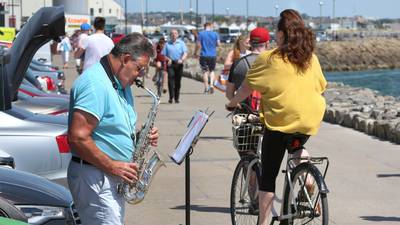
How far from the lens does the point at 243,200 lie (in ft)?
25.1

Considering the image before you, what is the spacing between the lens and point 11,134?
775cm

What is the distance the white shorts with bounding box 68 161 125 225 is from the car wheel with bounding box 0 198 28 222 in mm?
Answer: 345

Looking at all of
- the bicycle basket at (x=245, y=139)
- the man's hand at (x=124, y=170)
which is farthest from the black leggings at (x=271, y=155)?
the man's hand at (x=124, y=170)

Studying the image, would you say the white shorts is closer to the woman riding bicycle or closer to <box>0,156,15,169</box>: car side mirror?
the woman riding bicycle

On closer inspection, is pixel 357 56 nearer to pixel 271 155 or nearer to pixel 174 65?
pixel 174 65

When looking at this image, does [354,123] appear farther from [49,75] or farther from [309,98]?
[309,98]

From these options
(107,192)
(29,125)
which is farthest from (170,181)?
(107,192)

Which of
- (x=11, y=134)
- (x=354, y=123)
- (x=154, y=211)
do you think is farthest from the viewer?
(x=354, y=123)

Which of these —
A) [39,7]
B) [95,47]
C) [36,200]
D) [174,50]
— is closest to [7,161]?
[36,200]

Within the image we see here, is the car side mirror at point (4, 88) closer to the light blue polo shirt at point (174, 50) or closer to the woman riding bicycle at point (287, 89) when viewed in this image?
the woman riding bicycle at point (287, 89)

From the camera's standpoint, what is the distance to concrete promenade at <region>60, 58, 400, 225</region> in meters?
8.77

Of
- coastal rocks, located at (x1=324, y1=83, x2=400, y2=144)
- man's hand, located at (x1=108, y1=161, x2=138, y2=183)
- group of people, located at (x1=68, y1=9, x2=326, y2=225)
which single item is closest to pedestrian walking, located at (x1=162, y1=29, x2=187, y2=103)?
coastal rocks, located at (x1=324, y1=83, x2=400, y2=144)

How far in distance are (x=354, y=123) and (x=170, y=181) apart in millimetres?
5926

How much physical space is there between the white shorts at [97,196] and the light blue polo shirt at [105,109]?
A: 0.47 ft
